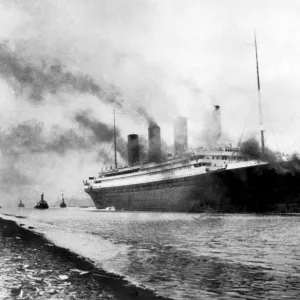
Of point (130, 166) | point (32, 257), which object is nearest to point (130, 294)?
point (32, 257)

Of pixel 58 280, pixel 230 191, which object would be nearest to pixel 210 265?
pixel 58 280

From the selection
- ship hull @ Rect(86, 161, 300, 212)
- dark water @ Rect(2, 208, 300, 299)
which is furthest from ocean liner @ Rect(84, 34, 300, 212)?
dark water @ Rect(2, 208, 300, 299)

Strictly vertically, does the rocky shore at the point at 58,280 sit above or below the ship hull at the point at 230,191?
below

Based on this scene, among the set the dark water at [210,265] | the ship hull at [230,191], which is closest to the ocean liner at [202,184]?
the ship hull at [230,191]

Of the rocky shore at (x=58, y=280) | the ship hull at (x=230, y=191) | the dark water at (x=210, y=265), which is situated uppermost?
the ship hull at (x=230, y=191)

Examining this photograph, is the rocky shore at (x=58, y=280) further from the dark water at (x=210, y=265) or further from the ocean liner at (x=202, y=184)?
the ocean liner at (x=202, y=184)

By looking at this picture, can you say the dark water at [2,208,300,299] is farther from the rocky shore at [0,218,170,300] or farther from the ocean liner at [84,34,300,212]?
the ocean liner at [84,34,300,212]

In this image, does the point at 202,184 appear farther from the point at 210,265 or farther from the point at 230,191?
the point at 210,265
